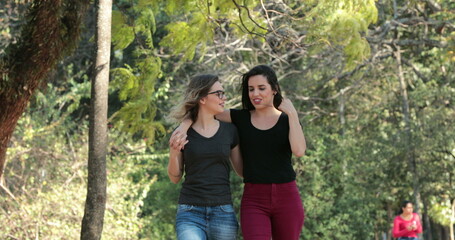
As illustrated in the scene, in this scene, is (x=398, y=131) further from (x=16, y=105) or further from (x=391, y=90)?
(x=16, y=105)

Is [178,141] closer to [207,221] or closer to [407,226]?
[207,221]

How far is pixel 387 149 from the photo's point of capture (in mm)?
20547

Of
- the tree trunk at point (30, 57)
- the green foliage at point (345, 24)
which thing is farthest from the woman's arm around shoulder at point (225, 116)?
the green foliage at point (345, 24)

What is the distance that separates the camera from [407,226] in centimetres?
1277

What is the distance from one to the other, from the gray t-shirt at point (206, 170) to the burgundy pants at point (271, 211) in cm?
18

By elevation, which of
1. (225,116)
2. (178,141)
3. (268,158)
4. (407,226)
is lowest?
(407,226)

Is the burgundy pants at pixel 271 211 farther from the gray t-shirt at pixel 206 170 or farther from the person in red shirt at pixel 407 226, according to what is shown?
the person in red shirt at pixel 407 226


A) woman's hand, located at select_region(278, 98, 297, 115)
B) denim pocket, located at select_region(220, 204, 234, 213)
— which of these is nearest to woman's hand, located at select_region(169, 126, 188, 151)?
denim pocket, located at select_region(220, 204, 234, 213)

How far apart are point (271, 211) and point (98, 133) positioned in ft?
6.62

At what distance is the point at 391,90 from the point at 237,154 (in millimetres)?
17789

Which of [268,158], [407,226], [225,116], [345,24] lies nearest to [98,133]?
[225,116]

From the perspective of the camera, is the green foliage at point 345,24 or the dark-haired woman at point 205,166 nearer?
the dark-haired woman at point 205,166

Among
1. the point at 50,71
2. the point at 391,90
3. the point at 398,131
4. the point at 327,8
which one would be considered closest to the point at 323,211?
the point at 398,131

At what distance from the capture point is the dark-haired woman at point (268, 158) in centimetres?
537
